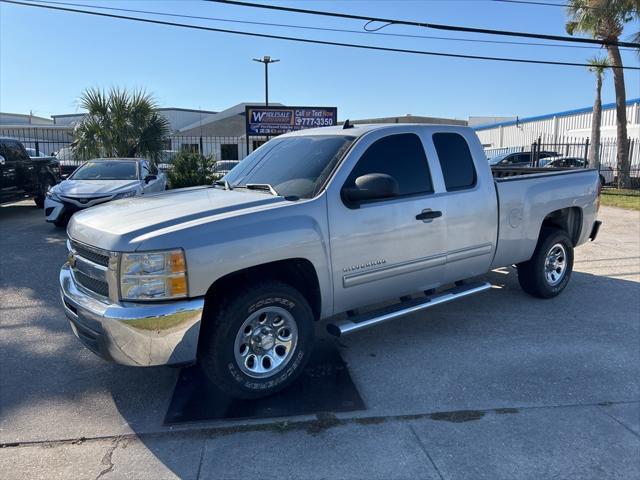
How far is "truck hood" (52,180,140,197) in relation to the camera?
32.8 feet

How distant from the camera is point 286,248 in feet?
11.8

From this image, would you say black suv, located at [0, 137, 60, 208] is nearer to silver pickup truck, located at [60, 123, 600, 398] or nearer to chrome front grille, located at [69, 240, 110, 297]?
silver pickup truck, located at [60, 123, 600, 398]

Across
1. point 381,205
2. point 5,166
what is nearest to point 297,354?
point 381,205

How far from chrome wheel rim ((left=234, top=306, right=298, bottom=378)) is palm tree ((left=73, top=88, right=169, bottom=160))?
14.1 meters

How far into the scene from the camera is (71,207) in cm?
998

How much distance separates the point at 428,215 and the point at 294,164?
1.26m

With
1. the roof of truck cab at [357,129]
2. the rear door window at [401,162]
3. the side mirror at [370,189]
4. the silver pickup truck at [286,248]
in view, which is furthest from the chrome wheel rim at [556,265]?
the side mirror at [370,189]

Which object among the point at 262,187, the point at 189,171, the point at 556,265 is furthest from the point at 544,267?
the point at 189,171

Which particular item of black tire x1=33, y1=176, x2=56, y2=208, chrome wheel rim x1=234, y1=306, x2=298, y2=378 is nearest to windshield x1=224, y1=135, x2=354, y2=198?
chrome wheel rim x1=234, y1=306, x2=298, y2=378

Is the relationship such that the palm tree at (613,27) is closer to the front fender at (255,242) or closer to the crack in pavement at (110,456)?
the front fender at (255,242)

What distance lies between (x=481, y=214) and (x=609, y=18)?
18.8 meters

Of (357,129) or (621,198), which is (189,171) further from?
(621,198)

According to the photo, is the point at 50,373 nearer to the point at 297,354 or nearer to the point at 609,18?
the point at 297,354

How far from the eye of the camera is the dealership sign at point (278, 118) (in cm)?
1797
